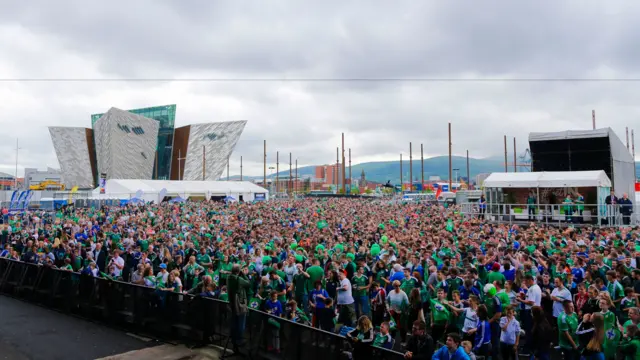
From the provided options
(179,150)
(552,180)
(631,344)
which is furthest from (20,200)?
(179,150)

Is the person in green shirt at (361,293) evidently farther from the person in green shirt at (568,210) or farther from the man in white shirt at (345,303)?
the person in green shirt at (568,210)

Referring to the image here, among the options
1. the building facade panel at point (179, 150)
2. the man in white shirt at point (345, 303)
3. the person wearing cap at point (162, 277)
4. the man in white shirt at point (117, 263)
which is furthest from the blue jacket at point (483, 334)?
the building facade panel at point (179, 150)

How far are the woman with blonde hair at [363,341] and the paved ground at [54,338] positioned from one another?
483 cm

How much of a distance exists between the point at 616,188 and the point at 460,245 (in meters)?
18.8

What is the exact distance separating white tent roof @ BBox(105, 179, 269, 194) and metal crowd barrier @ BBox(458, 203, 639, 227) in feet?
124

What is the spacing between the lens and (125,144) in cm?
8969

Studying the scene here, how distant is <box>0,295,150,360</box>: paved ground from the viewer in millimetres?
8438

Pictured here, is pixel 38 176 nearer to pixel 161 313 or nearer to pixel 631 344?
pixel 161 313

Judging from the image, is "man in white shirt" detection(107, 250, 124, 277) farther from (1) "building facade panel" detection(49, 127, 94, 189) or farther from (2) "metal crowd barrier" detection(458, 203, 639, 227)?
(1) "building facade panel" detection(49, 127, 94, 189)

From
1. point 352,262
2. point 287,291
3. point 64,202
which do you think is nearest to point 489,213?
point 352,262

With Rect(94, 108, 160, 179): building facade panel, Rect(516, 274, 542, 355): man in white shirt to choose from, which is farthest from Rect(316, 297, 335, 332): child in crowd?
Rect(94, 108, 160, 179): building facade panel

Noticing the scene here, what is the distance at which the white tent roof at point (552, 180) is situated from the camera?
879 inches

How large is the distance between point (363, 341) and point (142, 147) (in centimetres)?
9524

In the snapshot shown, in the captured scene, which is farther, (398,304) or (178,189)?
(178,189)
